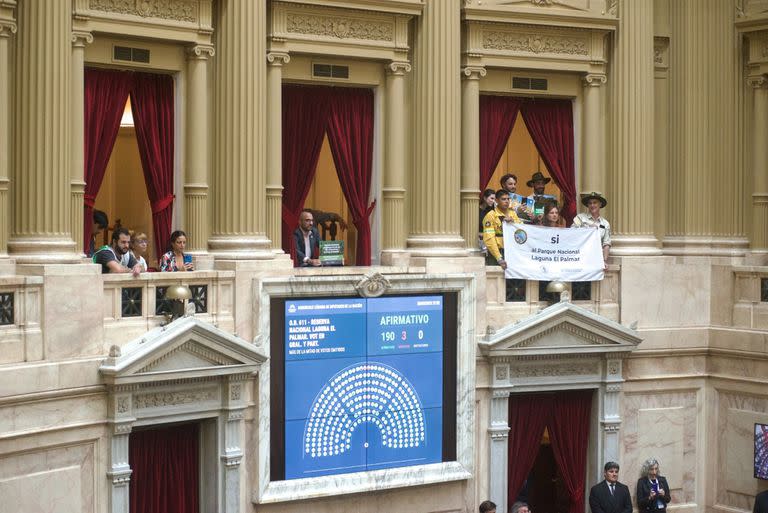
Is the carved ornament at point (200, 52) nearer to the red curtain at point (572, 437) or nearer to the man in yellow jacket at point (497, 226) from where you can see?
the man in yellow jacket at point (497, 226)

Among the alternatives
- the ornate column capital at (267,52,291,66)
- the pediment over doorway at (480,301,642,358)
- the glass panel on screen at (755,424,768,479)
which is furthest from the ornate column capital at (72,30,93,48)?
the glass panel on screen at (755,424,768,479)

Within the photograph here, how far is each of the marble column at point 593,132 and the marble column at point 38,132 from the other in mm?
9473

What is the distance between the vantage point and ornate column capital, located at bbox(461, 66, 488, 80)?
83.9 ft

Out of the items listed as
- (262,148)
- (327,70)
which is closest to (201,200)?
(262,148)

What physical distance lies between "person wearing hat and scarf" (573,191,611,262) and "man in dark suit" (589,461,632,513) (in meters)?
3.49

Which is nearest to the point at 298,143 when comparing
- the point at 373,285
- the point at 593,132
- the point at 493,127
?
the point at 373,285

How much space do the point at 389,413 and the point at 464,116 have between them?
500 centimetres

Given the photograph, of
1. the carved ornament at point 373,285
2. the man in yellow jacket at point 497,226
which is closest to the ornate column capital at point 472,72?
the man in yellow jacket at point 497,226

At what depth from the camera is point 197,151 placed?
2311 cm

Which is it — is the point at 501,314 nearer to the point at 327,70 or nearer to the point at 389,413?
the point at 389,413

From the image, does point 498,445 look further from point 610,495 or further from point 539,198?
point 539,198

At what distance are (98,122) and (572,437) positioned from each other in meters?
9.23

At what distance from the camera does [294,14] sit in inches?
942

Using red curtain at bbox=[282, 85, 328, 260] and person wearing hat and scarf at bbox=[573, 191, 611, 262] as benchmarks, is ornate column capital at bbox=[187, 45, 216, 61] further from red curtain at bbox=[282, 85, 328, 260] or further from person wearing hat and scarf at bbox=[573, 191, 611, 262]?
person wearing hat and scarf at bbox=[573, 191, 611, 262]
